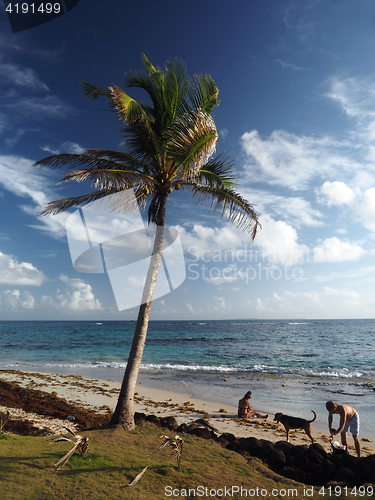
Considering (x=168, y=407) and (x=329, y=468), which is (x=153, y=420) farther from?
(x=329, y=468)

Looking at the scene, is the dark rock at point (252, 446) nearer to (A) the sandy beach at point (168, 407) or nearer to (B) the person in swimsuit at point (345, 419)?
(A) the sandy beach at point (168, 407)

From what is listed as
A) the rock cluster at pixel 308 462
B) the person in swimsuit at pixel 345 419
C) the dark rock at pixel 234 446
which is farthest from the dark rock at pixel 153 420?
the person in swimsuit at pixel 345 419

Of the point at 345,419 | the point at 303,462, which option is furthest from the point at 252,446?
the point at 345,419

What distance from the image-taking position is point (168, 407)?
10.7 m

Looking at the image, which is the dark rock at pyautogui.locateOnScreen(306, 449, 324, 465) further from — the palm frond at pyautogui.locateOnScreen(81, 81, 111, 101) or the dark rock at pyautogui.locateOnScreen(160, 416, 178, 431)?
the palm frond at pyautogui.locateOnScreen(81, 81, 111, 101)

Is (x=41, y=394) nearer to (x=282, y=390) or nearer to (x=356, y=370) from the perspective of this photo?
(x=282, y=390)

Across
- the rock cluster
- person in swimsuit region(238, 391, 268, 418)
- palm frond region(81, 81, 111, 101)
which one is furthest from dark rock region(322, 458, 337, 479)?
palm frond region(81, 81, 111, 101)

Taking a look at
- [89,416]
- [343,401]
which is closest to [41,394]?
[89,416]

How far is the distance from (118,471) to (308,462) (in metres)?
3.85

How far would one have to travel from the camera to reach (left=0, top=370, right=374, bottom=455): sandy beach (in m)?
8.08

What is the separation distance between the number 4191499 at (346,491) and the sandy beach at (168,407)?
2782mm

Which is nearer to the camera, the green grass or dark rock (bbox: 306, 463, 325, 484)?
the green grass

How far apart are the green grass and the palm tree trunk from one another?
0.43m

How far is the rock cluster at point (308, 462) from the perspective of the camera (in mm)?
5270
